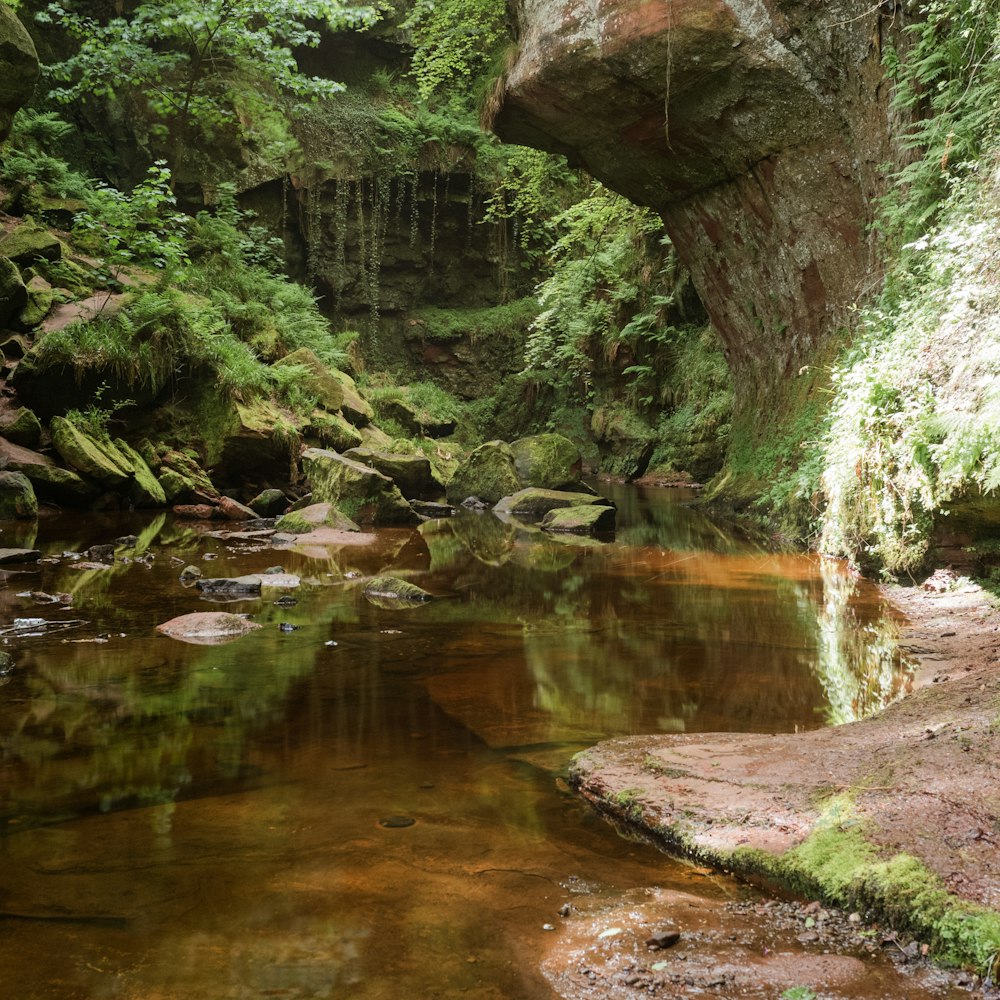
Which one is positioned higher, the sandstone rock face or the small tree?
the small tree

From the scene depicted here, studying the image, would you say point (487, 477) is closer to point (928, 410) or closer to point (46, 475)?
point (46, 475)

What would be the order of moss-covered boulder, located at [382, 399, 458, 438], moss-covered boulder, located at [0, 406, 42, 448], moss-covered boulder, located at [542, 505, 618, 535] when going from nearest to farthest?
moss-covered boulder, located at [0, 406, 42, 448]
moss-covered boulder, located at [542, 505, 618, 535]
moss-covered boulder, located at [382, 399, 458, 438]

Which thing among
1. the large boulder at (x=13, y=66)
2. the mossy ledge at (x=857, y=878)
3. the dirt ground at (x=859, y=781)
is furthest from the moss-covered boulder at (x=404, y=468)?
the mossy ledge at (x=857, y=878)

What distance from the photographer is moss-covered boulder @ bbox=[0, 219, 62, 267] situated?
12784 millimetres

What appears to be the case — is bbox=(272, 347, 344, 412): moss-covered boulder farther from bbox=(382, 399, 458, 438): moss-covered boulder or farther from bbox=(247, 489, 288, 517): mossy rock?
bbox=(382, 399, 458, 438): moss-covered boulder

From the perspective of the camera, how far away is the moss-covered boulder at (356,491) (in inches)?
484

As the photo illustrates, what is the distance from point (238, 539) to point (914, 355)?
725 centimetres

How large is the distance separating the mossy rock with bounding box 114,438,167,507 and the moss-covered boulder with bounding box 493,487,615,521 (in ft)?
18.1

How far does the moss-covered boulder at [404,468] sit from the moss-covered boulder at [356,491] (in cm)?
179

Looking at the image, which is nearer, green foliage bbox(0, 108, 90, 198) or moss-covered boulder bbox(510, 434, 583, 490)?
green foliage bbox(0, 108, 90, 198)

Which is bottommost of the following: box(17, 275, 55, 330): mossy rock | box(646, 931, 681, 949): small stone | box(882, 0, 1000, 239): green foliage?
box(646, 931, 681, 949): small stone

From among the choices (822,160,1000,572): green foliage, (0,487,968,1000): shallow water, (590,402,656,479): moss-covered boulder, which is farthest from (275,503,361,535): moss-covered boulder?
(590,402,656,479): moss-covered boulder

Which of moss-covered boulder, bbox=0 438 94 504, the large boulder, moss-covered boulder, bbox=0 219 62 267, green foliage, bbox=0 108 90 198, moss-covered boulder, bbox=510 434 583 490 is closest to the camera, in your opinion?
moss-covered boulder, bbox=0 438 94 504

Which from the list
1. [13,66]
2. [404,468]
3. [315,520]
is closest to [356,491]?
[315,520]
